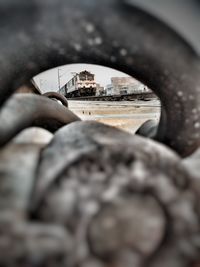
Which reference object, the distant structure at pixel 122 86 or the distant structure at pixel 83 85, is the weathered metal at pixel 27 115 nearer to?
the distant structure at pixel 122 86

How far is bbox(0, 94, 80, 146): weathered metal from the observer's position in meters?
0.68

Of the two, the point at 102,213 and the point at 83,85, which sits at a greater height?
the point at 102,213

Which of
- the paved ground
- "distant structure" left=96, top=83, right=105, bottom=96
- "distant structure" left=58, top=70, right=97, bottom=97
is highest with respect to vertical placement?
the paved ground

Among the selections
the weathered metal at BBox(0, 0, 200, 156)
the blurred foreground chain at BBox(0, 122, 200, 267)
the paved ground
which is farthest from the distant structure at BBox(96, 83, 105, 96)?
the blurred foreground chain at BBox(0, 122, 200, 267)

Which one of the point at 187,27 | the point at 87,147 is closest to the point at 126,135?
the point at 87,147

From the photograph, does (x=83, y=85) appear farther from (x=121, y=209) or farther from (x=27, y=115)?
(x=121, y=209)

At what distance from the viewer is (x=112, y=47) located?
2.05 feet

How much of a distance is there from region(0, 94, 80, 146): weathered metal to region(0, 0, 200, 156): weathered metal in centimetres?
6

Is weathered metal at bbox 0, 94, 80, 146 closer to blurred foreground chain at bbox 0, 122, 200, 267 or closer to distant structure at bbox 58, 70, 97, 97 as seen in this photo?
blurred foreground chain at bbox 0, 122, 200, 267

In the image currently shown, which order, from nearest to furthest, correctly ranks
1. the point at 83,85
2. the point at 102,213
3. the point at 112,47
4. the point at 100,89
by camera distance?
the point at 102,213, the point at 112,47, the point at 83,85, the point at 100,89

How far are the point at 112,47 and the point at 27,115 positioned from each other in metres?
0.30

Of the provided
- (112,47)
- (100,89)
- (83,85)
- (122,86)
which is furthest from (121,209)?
(100,89)

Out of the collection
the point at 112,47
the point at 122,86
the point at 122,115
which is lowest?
the point at 122,86

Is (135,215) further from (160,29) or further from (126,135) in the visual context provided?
(160,29)
